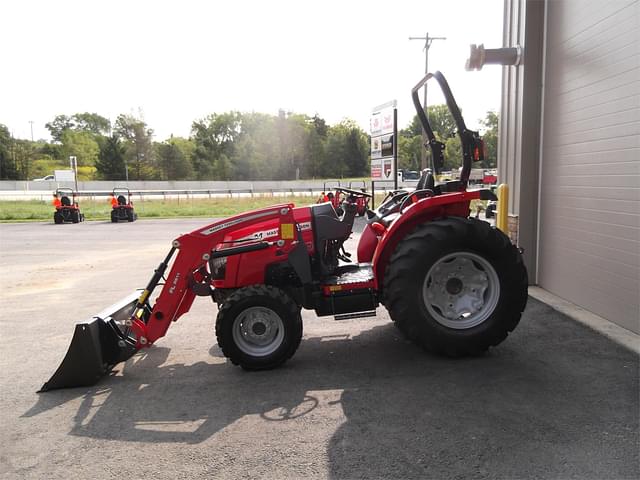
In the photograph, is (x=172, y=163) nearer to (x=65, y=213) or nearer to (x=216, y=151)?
(x=216, y=151)

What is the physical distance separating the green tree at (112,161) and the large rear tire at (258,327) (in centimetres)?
6867

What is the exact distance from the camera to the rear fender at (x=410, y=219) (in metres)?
4.54

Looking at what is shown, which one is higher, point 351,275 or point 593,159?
point 593,159

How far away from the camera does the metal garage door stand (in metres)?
5.17

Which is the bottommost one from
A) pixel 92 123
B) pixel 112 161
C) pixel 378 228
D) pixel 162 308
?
pixel 162 308

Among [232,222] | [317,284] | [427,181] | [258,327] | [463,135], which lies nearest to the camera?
[258,327]

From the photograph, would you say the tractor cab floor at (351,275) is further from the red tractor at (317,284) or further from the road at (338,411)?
the road at (338,411)

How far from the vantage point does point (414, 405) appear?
3658mm

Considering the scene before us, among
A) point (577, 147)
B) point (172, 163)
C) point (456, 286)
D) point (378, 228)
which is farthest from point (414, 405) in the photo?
point (172, 163)

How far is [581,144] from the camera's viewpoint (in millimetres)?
6074

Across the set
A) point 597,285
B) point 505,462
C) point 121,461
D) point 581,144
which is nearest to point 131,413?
point 121,461

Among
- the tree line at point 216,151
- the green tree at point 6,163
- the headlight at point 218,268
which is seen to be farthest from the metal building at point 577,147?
the green tree at point 6,163

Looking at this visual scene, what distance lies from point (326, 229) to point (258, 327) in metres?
1.06

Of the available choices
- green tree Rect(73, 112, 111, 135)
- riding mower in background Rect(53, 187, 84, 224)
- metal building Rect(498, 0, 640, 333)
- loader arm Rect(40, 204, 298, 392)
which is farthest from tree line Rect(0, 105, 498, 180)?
loader arm Rect(40, 204, 298, 392)
